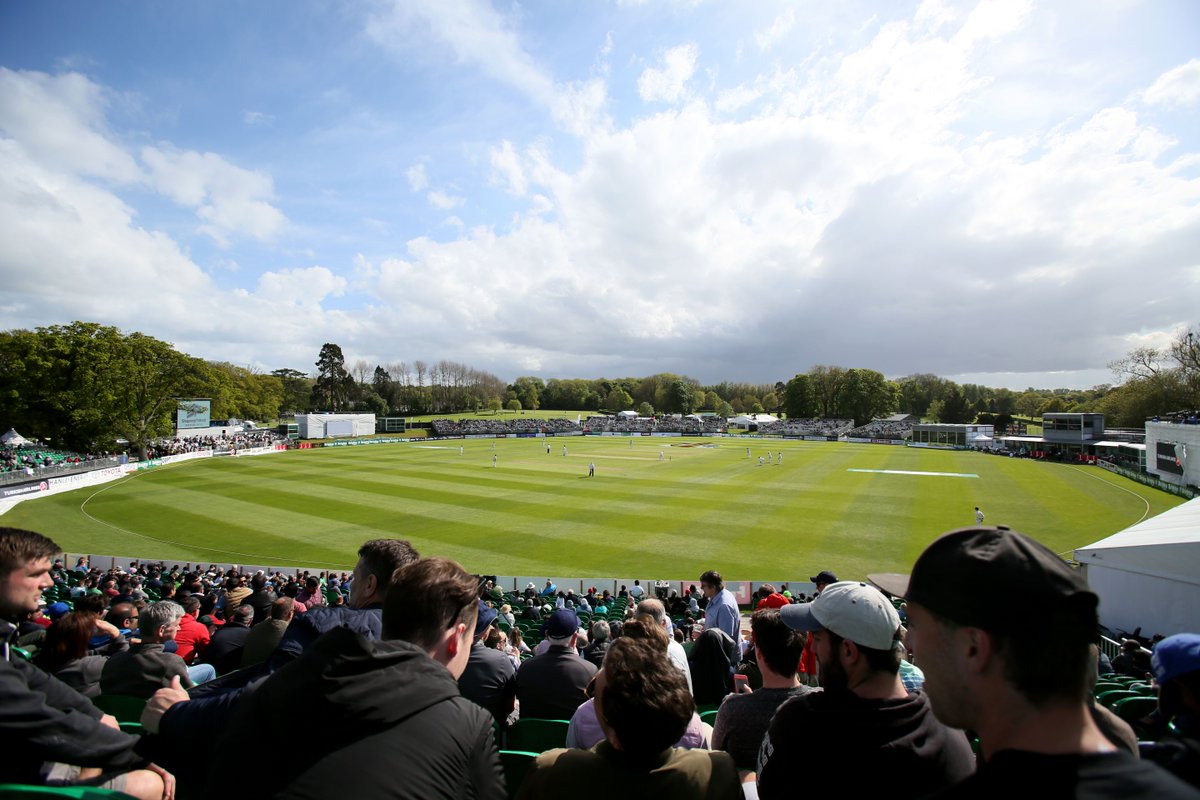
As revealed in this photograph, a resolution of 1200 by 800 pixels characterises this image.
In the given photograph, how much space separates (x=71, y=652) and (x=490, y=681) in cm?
398

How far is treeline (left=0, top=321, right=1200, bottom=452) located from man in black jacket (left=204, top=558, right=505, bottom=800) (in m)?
64.1

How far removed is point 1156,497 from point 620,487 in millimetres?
33154

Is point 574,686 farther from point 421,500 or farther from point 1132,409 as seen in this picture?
point 1132,409

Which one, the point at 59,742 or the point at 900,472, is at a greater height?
the point at 59,742

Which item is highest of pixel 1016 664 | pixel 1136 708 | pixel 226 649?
pixel 1016 664

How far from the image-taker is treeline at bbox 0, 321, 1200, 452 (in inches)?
1925

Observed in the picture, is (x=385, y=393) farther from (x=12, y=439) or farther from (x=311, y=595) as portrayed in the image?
(x=311, y=595)

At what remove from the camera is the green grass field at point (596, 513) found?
829 inches

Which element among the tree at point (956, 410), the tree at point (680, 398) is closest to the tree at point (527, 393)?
the tree at point (680, 398)

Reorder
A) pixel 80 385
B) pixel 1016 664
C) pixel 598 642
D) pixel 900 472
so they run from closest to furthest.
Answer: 1. pixel 1016 664
2. pixel 598 642
3. pixel 900 472
4. pixel 80 385

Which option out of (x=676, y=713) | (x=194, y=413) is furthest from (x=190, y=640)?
(x=194, y=413)

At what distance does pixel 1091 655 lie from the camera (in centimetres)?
139

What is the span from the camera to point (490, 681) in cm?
417

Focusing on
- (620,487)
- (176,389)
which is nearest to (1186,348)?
(620,487)
